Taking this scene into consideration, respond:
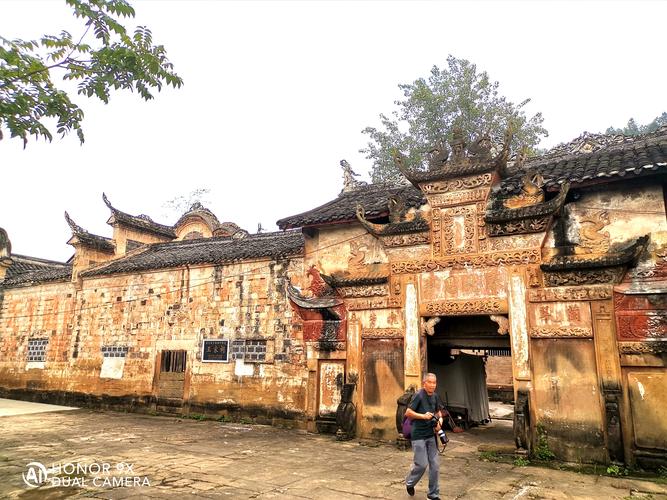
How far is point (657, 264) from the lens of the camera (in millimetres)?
7879

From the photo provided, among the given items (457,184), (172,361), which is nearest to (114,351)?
(172,361)

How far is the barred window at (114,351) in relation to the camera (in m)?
14.9

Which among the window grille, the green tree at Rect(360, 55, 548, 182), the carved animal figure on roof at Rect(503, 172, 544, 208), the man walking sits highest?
the green tree at Rect(360, 55, 548, 182)

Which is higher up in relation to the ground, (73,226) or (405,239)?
(73,226)

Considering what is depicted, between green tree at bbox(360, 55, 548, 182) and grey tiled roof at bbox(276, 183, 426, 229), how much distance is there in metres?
12.4

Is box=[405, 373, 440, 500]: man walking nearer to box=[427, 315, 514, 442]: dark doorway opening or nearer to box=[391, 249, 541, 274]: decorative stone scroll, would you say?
box=[427, 315, 514, 442]: dark doorway opening

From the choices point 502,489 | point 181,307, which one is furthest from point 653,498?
point 181,307

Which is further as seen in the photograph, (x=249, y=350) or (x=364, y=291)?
(x=249, y=350)

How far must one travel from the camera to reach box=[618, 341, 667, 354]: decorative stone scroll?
751 centimetres

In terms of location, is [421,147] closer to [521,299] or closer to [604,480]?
[521,299]

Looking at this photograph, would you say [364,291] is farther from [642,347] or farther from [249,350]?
[642,347]

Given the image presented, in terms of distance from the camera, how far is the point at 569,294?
8.34 metres

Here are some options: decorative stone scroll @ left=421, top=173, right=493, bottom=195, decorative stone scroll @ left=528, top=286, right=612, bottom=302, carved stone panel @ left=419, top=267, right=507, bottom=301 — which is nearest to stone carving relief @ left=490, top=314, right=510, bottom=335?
carved stone panel @ left=419, top=267, right=507, bottom=301

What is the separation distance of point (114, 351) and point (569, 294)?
13.2 m
